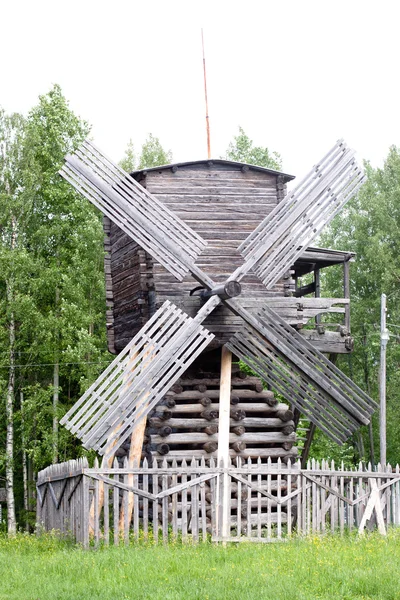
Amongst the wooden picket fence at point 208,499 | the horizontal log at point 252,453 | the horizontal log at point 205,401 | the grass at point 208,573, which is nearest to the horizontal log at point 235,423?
the horizontal log at point 205,401

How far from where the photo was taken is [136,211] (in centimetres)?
1703

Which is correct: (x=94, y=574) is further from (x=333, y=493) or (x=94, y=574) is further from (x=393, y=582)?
(x=333, y=493)

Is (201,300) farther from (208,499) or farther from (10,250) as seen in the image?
(10,250)

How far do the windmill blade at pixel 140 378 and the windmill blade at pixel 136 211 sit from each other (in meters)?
0.97

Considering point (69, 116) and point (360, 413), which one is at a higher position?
point (69, 116)

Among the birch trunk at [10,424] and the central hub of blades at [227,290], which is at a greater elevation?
the central hub of blades at [227,290]

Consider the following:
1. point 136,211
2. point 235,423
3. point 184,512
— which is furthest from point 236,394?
point 184,512

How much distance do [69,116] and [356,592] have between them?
960 inches

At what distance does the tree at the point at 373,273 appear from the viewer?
35.6 metres

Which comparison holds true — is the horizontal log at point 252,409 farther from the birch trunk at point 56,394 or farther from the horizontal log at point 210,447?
the birch trunk at point 56,394

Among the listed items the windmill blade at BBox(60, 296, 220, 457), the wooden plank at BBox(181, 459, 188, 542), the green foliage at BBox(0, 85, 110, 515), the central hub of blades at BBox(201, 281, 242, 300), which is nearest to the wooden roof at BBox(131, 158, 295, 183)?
the central hub of blades at BBox(201, 281, 242, 300)

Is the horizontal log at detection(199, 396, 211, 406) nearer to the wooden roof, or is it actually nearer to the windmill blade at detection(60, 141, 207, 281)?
the windmill blade at detection(60, 141, 207, 281)

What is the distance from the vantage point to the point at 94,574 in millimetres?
10930

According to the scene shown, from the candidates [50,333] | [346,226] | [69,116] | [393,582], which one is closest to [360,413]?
[393,582]
